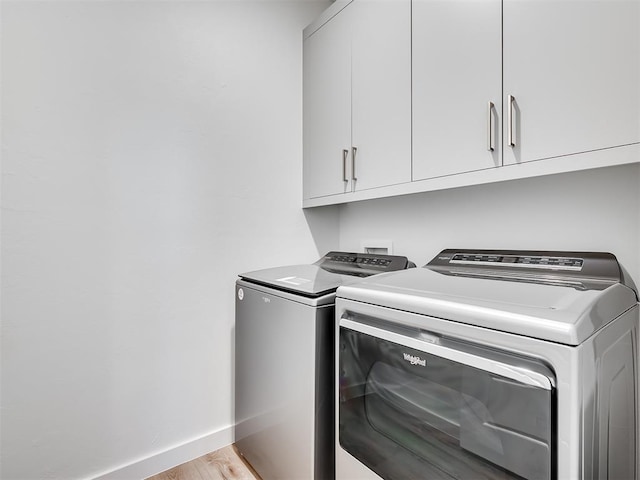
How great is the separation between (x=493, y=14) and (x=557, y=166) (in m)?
0.52

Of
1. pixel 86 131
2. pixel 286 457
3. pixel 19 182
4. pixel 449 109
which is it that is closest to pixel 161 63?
pixel 86 131

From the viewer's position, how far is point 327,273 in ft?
5.01

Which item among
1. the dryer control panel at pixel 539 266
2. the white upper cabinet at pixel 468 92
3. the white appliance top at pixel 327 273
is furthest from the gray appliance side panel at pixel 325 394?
the white upper cabinet at pixel 468 92

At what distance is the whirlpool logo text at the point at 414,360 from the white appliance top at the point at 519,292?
0.12 metres

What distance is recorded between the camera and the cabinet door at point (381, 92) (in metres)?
1.35

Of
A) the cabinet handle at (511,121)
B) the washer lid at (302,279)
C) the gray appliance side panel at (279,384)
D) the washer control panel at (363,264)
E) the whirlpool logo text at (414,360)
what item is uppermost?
the cabinet handle at (511,121)

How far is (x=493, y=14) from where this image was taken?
1046 mm

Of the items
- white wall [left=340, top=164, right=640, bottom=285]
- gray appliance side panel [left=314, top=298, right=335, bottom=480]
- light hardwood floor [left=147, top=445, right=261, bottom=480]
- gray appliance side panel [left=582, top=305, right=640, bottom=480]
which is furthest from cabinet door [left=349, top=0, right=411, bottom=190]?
light hardwood floor [left=147, top=445, right=261, bottom=480]

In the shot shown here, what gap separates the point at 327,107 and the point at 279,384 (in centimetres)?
134

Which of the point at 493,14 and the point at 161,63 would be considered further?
the point at 161,63

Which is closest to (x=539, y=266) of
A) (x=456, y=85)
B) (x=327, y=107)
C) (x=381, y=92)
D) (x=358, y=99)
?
(x=456, y=85)

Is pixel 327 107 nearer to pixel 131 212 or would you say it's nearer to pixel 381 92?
pixel 381 92

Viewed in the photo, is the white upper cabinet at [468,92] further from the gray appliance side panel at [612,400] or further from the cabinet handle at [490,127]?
the gray appliance side panel at [612,400]

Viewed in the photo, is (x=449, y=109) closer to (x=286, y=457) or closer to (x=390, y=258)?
(x=390, y=258)
